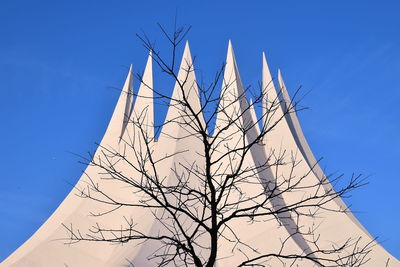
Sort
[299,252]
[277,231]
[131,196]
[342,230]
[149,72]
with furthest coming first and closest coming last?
[149,72]
[131,196]
[342,230]
[277,231]
[299,252]

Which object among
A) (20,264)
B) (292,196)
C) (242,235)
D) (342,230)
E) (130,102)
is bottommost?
(20,264)

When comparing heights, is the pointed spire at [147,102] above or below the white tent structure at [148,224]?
above

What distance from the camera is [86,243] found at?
1071 centimetres

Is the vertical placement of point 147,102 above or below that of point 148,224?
above

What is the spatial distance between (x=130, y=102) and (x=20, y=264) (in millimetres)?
6295

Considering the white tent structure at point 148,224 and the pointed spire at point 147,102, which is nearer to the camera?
the white tent structure at point 148,224

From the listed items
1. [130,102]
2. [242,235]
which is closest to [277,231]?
[242,235]

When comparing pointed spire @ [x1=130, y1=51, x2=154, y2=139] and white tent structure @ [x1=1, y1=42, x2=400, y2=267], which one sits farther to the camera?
pointed spire @ [x1=130, y1=51, x2=154, y2=139]

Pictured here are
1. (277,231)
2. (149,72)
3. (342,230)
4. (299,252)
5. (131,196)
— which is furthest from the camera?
(149,72)

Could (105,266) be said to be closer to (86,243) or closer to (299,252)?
(86,243)

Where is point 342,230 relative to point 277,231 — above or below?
above

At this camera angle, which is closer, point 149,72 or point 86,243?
point 86,243

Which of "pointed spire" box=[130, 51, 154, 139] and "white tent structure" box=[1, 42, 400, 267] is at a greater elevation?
"pointed spire" box=[130, 51, 154, 139]

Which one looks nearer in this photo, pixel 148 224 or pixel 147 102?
pixel 148 224
